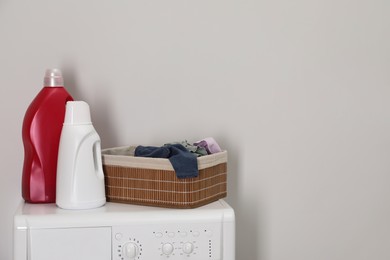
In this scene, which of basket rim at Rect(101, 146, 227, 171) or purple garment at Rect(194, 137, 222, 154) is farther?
purple garment at Rect(194, 137, 222, 154)

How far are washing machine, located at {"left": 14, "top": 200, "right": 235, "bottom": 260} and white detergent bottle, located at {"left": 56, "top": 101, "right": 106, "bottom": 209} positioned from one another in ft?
0.11

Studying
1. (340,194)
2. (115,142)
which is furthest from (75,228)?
(340,194)

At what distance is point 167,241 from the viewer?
145 cm

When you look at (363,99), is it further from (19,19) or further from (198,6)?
(19,19)

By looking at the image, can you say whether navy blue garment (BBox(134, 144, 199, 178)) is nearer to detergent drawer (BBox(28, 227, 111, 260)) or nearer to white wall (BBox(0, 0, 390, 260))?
detergent drawer (BBox(28, 227, 111, 260))

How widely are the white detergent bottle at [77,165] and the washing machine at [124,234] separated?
33mm

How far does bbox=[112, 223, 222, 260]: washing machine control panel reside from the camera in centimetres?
143

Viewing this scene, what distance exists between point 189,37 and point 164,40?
3.6 inches

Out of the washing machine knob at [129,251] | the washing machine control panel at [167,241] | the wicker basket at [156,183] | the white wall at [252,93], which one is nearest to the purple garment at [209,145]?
the wicker basket at [156,183]

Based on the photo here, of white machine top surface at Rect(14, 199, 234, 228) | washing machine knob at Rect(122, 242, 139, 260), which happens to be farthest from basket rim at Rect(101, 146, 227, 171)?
washing machine knob at Rect(122, 242, 139, 260)

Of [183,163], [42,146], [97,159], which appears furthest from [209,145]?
[42,146]

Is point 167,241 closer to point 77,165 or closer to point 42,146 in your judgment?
point 77,165

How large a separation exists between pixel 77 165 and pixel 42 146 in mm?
158

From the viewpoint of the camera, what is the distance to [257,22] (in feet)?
6.39
